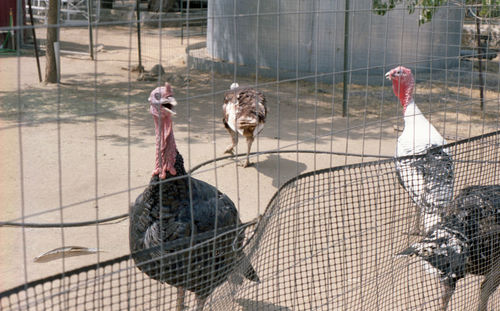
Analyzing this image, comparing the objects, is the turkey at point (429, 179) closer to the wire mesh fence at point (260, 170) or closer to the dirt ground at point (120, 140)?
the wire mesh fence at point (260, 170)

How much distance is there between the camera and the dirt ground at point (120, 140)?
14.2ft

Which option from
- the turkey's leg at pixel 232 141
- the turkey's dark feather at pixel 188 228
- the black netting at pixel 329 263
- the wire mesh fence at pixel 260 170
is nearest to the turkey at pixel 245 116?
the turkey's leg at pixel 232 141

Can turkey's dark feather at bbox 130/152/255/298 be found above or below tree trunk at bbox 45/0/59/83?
below

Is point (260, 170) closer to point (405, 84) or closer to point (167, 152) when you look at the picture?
point (405, 84)

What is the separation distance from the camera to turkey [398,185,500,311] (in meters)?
3.60

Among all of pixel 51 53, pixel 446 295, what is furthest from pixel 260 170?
pixel 51 53

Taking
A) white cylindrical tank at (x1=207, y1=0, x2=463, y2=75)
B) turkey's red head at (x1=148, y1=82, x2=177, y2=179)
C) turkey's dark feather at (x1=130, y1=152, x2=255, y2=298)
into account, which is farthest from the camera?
white cylindrical tank at (x1=207, y1=0, x2=463, y2=75)

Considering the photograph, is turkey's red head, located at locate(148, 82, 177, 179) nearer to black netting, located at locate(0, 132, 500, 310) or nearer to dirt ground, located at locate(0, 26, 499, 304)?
dirt ground, located at locate(0, 26, 499, 304)

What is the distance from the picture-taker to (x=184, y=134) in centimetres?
791

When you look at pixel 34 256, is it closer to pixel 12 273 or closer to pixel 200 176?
pixel 12 273

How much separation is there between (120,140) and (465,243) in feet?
16.2

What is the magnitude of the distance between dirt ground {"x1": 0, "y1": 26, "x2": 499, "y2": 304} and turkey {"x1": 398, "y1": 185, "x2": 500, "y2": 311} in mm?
660

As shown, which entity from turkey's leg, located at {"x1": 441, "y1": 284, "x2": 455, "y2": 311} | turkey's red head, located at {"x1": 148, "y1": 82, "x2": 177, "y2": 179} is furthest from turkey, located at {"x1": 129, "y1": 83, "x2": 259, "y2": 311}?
turkey's leg, located at {"x1": 441, "y1": 284, "x2": 455, "y2": 311}

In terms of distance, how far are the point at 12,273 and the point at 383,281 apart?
8.48 ft
